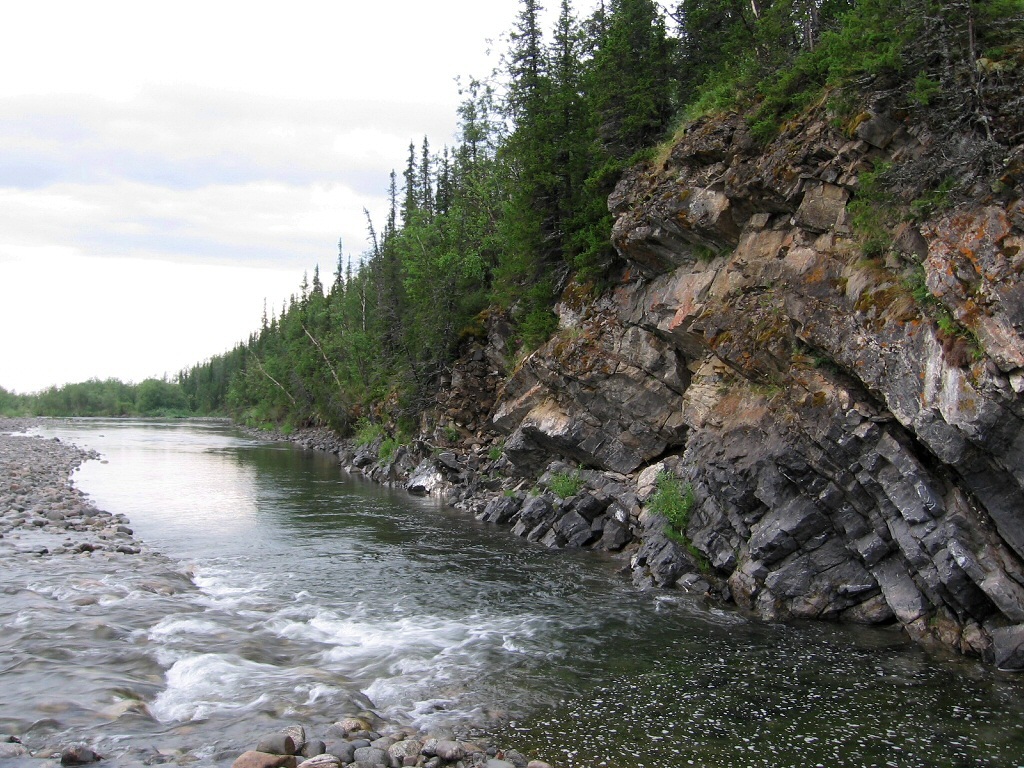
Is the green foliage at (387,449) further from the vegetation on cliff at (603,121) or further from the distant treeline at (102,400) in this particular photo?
the distant treeline at (102,400)

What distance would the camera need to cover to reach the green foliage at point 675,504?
Result: 1777 cm

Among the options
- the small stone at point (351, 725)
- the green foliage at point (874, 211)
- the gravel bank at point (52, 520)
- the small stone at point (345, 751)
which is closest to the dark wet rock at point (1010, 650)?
the green foliage at point (874, 211)

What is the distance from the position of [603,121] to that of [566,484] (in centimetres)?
1475

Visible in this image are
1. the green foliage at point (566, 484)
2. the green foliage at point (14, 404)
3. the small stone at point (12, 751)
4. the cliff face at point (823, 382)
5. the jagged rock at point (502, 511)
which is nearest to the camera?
the small stone at point (12, 751)

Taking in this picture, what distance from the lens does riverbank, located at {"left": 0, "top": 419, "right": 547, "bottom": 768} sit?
8203 mm

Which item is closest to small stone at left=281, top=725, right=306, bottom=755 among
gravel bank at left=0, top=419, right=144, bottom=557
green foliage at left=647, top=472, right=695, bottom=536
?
green foliage at left=647, top=472, right=695, bottom=536

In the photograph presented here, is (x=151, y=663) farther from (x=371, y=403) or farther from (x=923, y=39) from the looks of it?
(x=371, y=403)

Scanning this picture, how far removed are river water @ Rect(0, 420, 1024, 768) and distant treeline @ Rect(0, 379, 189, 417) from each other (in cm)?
15202

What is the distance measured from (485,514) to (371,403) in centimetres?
2880

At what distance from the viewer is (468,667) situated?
11.6 meters

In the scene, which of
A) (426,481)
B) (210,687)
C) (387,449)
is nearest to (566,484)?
(426,481)

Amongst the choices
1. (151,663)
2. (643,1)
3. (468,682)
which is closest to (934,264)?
(468,682)

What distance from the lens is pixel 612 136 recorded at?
28031 millimetres

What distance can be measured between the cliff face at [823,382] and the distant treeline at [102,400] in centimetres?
15209
